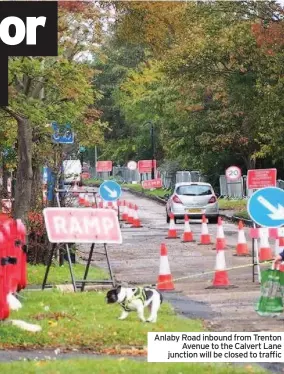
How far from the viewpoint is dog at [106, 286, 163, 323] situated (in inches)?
484

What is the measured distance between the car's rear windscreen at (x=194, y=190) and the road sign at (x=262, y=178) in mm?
18433

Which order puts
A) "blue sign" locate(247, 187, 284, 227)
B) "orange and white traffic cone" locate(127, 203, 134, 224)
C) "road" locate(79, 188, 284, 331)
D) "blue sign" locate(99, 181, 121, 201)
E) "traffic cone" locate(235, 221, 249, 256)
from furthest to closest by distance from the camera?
"orange and white traffic cone" locate(127, 203, 134, 224) < "blue sign" locate(99, 181, 121, 201) < "traffic cone" locate(235, 221, 249, 256) < "blue sign" locate(247, 187, 284, 227) < "road" locate(79, 188, 284, 331)

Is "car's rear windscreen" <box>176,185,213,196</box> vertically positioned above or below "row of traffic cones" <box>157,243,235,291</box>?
A: above

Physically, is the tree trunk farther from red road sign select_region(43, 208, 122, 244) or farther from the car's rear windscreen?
the car's rear windscreen

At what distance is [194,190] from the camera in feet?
128

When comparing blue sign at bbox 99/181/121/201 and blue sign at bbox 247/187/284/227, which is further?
blue sign at bbox 99/181/121/201

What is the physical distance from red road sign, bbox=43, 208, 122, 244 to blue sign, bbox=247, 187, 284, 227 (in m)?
1.95

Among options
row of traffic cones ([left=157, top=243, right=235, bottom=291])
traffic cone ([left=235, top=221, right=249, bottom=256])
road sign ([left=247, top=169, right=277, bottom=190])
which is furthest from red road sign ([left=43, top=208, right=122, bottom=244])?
traffic cone ([left=235, top=221, right=249, bottom=256])

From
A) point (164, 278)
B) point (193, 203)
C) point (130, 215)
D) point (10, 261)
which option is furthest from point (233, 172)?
point (10, 261)

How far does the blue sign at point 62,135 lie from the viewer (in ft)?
66.5

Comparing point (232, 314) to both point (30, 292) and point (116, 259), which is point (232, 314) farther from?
point (116, 259)

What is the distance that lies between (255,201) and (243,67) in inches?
1078

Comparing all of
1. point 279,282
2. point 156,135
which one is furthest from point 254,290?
point 156,135

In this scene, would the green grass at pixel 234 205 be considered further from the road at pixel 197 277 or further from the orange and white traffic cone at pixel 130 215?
the road at pixel 197 277
